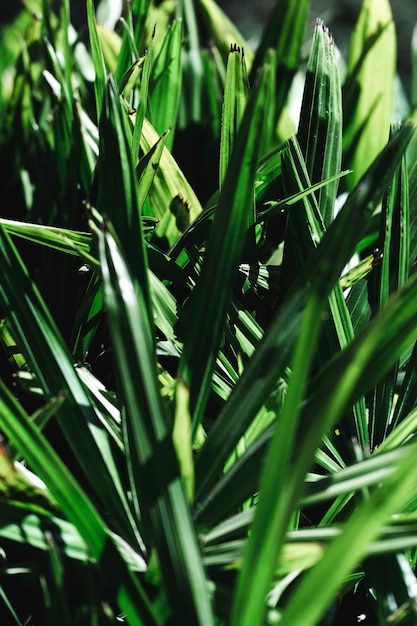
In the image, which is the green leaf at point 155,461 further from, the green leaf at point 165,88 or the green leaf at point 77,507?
the green leaf at point 165,88

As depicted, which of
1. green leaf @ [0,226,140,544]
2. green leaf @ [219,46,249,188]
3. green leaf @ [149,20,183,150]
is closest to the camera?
green leaf @ [0,226,140,544]

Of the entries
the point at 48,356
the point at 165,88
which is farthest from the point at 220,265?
the point at 165,88

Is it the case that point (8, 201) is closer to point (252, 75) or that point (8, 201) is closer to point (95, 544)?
point (252, 75)

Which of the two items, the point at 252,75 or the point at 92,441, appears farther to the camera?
the point at 252,75

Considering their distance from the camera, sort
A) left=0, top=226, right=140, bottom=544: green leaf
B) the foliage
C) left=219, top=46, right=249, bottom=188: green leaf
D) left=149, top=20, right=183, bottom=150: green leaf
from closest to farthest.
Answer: the foliage → left=0, top=226, right=140, bottom=544: green leaf → left=219, top=46, right=249, bottom=188: green leaf → left=149, top=20, right=183, bottom=150: green leaf

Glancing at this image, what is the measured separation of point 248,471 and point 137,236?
19 cm

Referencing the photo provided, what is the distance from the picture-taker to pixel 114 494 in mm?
464

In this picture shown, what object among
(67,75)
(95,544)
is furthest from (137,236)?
(67,75)

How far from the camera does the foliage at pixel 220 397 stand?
0.37m

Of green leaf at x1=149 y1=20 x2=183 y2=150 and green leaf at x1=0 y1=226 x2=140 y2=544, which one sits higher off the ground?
green leaf at x1=149 y1=20 x2=183 y2=150

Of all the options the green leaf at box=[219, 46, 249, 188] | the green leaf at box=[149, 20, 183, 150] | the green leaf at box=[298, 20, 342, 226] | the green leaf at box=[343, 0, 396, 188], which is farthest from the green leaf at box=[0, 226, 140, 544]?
the green leaf at box=[343, 0, 396, 188]

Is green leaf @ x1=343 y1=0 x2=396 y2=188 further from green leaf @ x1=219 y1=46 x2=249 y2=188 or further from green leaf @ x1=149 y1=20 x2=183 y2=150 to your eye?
green leaf @ x1=219 y1=46 x2=249 y2=188

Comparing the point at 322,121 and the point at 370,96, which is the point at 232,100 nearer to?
the point at 322,121

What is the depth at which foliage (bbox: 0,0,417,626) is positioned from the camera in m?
0.37
